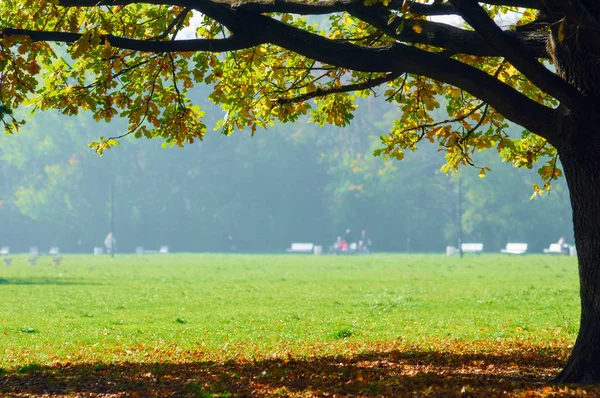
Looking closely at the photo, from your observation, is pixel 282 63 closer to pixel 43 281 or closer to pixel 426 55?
pixel 426 55

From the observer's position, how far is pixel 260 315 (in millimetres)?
21047

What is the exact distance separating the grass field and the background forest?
65481mm

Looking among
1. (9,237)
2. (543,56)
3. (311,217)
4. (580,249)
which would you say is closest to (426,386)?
(580,249)

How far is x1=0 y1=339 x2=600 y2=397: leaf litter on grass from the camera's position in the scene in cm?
948

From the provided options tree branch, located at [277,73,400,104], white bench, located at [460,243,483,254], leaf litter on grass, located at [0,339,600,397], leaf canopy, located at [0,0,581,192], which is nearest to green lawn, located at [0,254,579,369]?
leaf litter on grass, located at [0,339,600,397]

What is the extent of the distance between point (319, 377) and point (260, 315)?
10566 millimetres

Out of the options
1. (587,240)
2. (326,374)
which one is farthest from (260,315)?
(587,240)

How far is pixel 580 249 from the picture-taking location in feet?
33.2

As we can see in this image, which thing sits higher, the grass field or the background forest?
the background forest

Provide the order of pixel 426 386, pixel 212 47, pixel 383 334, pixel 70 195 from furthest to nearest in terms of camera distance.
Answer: pixel 70 195, pixel 383 334, pixel 212 47, pixel 426 386

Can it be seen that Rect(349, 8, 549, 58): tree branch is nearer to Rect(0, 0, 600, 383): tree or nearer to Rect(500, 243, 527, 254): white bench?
Rect(0, 0, 600, 383): tree

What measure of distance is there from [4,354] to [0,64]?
5049 mm

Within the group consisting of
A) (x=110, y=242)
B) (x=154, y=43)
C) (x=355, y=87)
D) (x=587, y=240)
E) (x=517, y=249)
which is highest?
(x=154, y=43)

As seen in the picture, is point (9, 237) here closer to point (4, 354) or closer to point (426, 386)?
point (4, 354)
